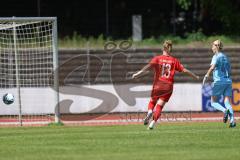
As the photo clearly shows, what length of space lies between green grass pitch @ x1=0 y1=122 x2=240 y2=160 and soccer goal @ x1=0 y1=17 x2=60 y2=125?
852 cm

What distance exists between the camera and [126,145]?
44.4 feet

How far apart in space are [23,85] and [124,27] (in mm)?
9243

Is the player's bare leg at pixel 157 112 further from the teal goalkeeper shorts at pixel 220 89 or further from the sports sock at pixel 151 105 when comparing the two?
the teal goalkeeper shorts at pixel 220 89

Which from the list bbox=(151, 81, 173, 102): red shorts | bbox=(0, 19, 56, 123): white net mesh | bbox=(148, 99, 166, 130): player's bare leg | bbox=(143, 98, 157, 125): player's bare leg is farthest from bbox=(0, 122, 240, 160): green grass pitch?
bbox=(0, 19, 56, 123): white net mesh

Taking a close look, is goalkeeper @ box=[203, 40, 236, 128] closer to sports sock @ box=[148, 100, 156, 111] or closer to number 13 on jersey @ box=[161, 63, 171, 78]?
number 13 on jersey @ box=[161, 63, 171, 78]

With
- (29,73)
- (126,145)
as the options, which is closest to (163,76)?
(126,145)

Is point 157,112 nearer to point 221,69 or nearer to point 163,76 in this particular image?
point 163,76

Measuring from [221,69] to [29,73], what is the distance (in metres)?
10.0

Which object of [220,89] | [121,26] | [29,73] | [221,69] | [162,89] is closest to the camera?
[162,89]

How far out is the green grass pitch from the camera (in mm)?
12141

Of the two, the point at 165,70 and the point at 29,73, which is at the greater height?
the point at 165,70

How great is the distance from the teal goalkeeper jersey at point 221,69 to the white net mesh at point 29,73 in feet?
25.8

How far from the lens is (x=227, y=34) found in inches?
1351

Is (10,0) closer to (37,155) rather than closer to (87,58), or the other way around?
(87,58)
